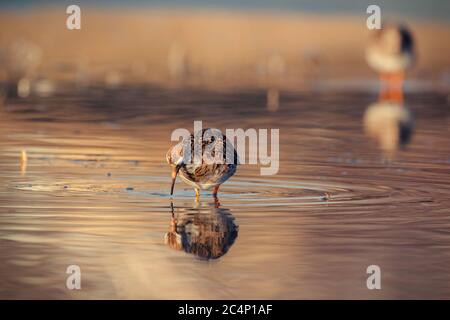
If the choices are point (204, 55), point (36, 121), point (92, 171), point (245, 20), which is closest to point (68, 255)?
point (92, 171)

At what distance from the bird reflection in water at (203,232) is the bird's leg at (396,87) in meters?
13.0

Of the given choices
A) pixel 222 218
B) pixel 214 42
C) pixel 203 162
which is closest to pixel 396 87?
pixel 214 42

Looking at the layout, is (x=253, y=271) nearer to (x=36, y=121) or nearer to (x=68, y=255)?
(x=68, y=255)

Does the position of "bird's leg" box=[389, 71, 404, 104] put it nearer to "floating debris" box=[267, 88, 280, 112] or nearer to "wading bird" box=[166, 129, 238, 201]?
"floating debris" box=[267, 88, 280, 112]

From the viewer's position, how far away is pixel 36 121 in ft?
61.8

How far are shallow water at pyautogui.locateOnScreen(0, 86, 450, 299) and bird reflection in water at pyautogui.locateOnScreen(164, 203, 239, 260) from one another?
0.05ft

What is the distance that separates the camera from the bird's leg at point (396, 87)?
78.9 ft

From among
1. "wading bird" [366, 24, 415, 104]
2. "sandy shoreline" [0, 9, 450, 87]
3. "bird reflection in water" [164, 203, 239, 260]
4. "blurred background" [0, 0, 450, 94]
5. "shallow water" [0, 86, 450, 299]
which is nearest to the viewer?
"shallow water" [0, 86, 450, 299]

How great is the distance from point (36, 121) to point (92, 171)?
5.50 m

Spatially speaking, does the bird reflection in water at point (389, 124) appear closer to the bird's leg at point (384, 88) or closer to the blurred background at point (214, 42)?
the bird's leg at point (384, 88)

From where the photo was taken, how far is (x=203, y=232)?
32.9 feet

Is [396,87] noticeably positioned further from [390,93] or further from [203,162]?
[203,162]

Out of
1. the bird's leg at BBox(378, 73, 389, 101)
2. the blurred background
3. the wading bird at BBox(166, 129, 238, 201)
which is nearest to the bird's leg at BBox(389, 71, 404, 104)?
the bird's leg at BBox(378, 73, 389, 101)

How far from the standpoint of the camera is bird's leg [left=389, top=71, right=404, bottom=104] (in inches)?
947
